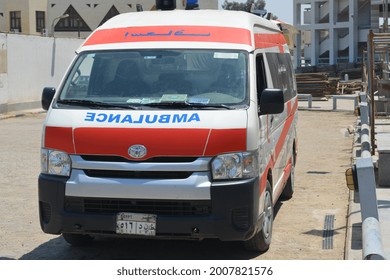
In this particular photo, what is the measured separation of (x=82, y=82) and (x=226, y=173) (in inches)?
72.7

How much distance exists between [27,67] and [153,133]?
24921 millimetres

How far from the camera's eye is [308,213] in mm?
9797

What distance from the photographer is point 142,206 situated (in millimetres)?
6711

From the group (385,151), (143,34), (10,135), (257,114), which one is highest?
(143,34)

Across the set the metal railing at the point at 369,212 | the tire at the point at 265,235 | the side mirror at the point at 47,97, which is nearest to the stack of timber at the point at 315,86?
the tire at the point at 265,235

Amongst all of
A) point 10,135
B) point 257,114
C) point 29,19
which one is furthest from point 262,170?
point 29,19

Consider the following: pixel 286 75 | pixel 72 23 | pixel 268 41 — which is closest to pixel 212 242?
pixel 268 41

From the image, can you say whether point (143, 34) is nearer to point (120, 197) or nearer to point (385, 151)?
point (120, 197)

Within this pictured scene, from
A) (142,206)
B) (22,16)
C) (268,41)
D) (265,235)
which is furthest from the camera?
(22,16)

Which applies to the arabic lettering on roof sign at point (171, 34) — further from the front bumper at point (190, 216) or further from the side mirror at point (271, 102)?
the front bumper at point (190, 216)

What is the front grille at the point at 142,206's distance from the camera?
664 cm

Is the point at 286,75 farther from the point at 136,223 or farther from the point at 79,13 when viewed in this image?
the point at 79,13

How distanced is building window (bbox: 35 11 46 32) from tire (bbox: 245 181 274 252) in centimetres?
6510

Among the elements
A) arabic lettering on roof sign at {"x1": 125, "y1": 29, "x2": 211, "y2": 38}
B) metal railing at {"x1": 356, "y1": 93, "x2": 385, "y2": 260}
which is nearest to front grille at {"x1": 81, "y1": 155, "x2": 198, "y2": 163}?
metal railing at {"x1": 356, "y1": 93, "x2": 385, "y2": 260}
